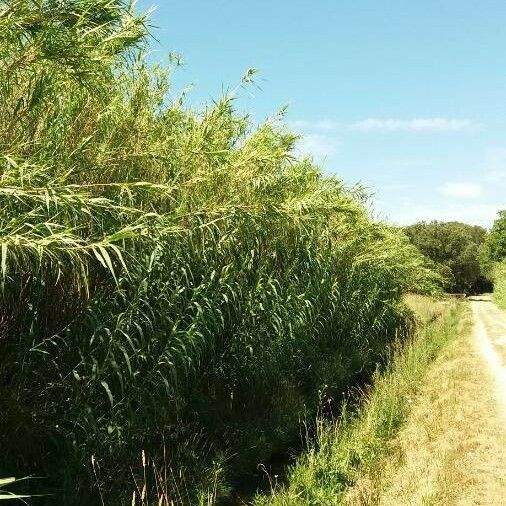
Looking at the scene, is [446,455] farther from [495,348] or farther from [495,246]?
[495,246]

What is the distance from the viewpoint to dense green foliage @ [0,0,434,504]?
4.12 meters

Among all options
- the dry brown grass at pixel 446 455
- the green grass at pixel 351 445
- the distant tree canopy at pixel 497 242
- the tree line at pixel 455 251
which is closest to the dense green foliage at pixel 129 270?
the green grass at pixel 351 445

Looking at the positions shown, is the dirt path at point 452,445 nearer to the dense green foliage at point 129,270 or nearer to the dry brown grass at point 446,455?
the dry brown grass at point 446,455

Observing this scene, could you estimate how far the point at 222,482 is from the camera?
19.6 feet

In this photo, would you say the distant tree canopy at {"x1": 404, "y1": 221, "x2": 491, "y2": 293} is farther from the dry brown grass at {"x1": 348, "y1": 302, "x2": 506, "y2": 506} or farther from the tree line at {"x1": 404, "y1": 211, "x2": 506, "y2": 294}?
the dry brown grass at {"x1": 348, "y1": 302, "x2": 506, "y2": 506}

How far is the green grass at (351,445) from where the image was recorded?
229 inches

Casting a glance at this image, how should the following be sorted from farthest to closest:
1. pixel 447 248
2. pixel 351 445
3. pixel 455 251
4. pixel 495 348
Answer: pixel 455 251 < pixel 447 248 < pixel 495 348 < pixel 351 445

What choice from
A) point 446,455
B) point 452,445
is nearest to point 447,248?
point 452,445

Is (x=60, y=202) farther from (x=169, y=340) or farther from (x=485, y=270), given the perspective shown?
(x=485, y=270)

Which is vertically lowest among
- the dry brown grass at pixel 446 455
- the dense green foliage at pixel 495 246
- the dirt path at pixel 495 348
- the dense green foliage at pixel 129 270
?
the dry brown grass at pixel 446 455

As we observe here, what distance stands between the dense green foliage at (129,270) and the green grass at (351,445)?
0.65 metres

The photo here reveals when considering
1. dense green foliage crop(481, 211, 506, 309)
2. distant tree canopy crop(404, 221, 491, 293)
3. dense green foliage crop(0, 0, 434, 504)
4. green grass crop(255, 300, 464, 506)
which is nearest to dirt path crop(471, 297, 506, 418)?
green grass crop(255, 300, 464, 506)

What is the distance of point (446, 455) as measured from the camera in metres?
6.68

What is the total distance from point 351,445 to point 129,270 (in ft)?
12.2
